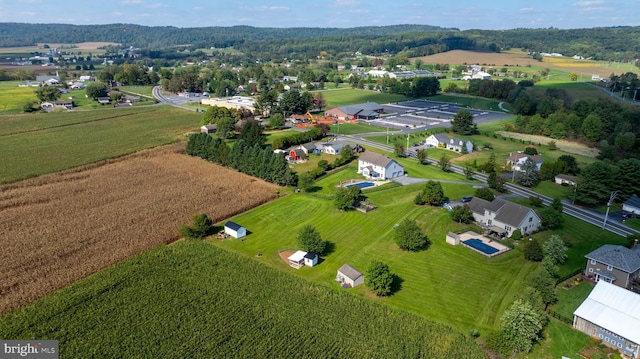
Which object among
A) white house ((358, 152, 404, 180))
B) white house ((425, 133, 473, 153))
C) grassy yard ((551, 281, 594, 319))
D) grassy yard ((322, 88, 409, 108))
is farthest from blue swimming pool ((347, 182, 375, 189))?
grassy yard ((322, 88, 409, 108))

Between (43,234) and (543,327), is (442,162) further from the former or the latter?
(43,234)

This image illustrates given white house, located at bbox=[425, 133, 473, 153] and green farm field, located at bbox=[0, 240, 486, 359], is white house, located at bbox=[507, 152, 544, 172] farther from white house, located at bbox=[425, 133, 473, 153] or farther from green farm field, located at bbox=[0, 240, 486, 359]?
green farm field, located at bbox=[0, 240, 486, 359]

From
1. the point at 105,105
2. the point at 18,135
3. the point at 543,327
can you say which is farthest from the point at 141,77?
the point at 543,327

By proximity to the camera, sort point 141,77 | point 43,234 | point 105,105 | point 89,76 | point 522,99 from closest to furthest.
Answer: point 43,234
point 522,99
point 105,105
point 141,77
point 89,76

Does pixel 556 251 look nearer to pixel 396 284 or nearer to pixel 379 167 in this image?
pixel 396 284

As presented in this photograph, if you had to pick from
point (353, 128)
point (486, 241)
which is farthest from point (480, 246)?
point (353, 128)

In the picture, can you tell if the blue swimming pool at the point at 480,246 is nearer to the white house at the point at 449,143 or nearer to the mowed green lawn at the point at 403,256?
the mowed green lawn at the point at 403,256
